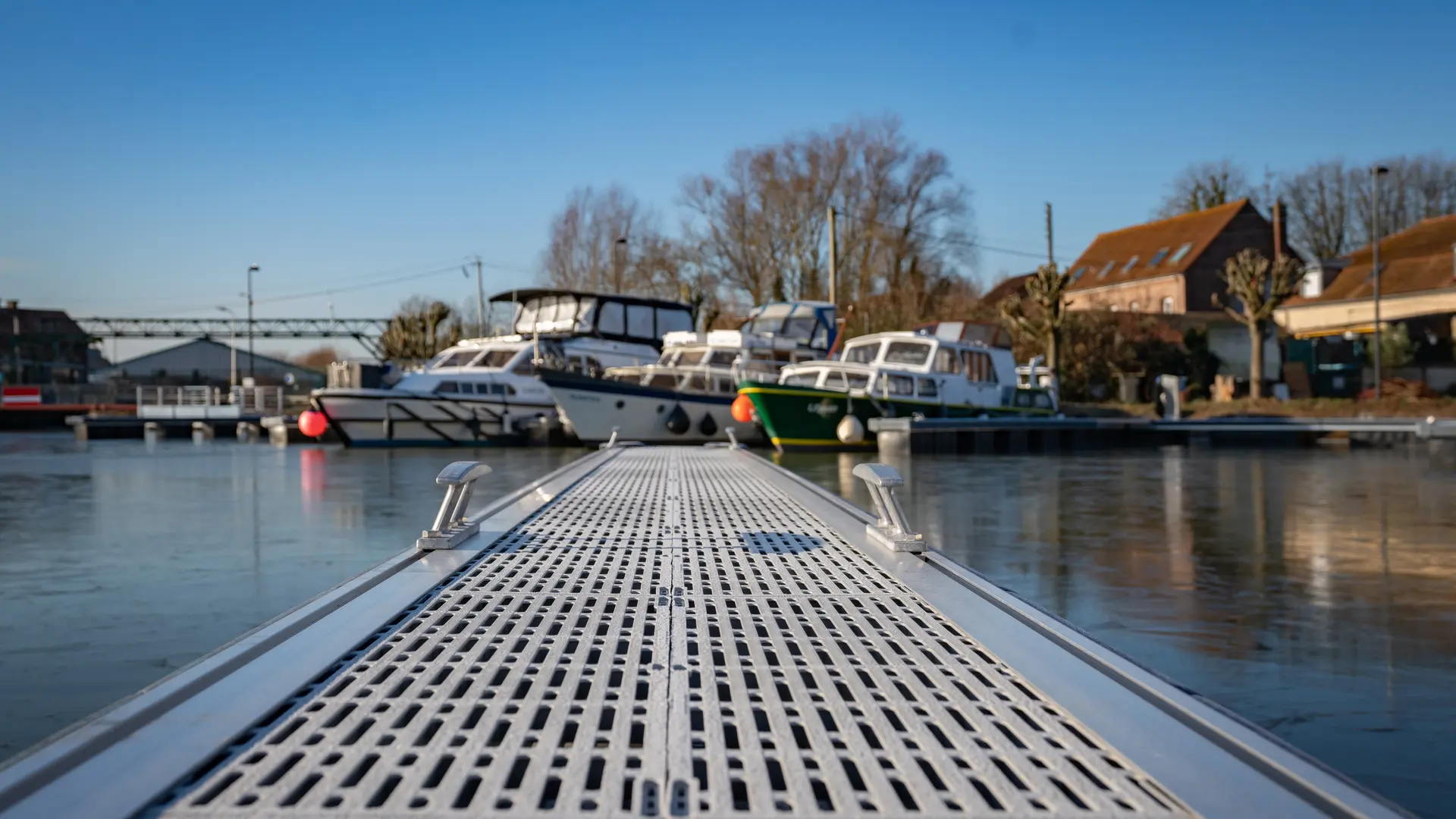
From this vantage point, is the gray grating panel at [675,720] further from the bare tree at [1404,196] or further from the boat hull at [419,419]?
the bare tree at [1404,196]

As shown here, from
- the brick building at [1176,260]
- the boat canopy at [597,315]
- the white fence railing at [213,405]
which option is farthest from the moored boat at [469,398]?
the brick building at [1176,260]

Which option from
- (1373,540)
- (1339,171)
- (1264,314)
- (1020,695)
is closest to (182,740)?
(1020,695)

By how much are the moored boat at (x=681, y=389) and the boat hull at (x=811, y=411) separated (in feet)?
1.97

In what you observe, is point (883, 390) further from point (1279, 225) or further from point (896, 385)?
point (1279, 225)

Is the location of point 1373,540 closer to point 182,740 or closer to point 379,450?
point 182,740

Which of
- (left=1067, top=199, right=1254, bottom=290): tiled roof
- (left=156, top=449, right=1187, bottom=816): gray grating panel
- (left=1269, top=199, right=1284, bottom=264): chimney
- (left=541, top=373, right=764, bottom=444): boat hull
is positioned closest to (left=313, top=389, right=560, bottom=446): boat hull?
(left=541, top=373, right=764, bottom=444): boat hull

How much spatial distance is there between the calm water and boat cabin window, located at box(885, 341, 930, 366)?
7.96m

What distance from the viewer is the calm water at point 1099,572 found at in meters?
4.49

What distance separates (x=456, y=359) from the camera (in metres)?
29.7

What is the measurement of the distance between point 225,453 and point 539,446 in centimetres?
746

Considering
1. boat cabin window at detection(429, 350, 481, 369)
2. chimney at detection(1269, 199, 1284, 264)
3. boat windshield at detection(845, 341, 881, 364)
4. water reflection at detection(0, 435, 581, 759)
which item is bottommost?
water reflection at detection(0, 435, 581, 759)

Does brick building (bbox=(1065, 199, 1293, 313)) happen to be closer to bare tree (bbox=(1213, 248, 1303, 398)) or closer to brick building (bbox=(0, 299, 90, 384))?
bare tree (bbox=(1213, 248, 1303, 398))

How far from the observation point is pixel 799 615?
4445mm

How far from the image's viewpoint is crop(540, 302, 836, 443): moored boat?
26.0 meters
